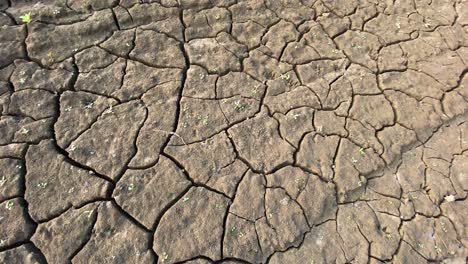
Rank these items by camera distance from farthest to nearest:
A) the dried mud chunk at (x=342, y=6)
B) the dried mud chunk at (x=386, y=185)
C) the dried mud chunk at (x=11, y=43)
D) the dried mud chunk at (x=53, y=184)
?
the dried mud chunk at (x=342, y=6), the dried mud chunk at (x=11, y=43), the dried mud chunk at (x=386, y=185), the dried mud chunk at (x=53, y=184)

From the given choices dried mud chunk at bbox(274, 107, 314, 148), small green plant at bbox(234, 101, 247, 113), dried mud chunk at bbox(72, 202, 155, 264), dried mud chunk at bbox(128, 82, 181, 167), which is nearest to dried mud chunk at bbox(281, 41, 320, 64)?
dried mud chunk at bbox(274, 107, 314, 148)

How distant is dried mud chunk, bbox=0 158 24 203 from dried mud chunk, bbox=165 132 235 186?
3.10 feet

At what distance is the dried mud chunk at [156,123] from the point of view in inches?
103

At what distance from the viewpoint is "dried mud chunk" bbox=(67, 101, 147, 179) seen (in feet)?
8.36

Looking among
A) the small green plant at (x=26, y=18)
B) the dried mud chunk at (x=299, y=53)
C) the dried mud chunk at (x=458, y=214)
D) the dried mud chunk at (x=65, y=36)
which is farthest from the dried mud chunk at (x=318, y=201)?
the small green plant at (x=26, y=18)

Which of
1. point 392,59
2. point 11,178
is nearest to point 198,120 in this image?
point 11,178

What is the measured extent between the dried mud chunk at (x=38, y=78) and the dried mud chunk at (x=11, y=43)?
A: 8 cm

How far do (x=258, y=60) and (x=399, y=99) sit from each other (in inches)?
48.6

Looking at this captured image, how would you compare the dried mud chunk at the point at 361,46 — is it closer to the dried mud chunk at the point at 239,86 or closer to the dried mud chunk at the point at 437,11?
the dried mud chunk at the point at 437,11

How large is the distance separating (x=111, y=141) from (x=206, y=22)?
4.82 ft

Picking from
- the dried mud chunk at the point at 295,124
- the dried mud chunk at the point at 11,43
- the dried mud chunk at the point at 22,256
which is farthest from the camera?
the dried mud chunk at the point at 11,43

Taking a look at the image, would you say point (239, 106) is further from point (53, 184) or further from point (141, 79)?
point (53, 184)

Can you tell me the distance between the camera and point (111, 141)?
105 inches

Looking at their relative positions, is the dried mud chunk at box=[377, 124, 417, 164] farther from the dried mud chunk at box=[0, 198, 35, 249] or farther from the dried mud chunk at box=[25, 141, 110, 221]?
the dried mud chunk at box=[0, 198, 35, 249]
